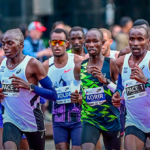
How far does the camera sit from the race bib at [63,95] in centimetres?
680

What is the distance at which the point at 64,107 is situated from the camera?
6.84 m

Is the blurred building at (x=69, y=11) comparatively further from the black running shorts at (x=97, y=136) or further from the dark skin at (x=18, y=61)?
the black running shorts at (x=97, y=136)

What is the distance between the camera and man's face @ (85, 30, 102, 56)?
21.1 ft

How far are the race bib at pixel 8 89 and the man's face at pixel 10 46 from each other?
1.07 ft

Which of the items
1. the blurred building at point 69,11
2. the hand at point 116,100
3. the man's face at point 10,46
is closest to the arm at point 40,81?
the man's face at point 10,46

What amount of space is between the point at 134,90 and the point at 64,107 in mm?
1383

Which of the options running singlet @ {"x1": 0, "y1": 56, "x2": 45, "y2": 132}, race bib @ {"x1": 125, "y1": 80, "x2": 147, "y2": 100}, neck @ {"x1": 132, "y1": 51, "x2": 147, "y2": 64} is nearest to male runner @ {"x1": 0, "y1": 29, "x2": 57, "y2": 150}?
running singlet @ {"x1": 0, "y1": 56, "x2": 45, "y2": 132}

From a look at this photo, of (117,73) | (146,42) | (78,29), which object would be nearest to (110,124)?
(117,73)

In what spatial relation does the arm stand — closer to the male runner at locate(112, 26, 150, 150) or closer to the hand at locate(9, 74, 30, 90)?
the hand at locate(9, 74, 30, 90)

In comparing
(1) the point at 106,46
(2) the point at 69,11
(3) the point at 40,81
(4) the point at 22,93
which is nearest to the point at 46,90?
(3) the point at 40,81

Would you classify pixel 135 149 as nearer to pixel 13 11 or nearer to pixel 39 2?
pixel 13 11

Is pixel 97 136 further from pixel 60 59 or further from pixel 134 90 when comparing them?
pixel 60 59

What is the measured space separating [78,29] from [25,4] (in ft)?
24.3

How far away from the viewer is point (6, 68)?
6.20 meters
